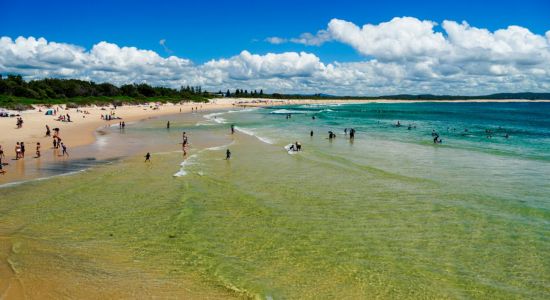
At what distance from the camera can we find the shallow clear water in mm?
9828

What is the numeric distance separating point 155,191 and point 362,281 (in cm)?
1179

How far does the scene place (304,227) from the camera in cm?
1369

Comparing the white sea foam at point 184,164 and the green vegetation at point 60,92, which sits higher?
the green vegetation at point 60,92

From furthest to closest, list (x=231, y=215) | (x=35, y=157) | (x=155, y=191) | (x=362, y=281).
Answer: (x=35, y=157)
(x=155, y=191)
(x=231, y=215)
(x=362, y=281)

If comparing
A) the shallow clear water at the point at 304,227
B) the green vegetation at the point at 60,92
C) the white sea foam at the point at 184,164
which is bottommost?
the shallow clear water at the point at 304,227

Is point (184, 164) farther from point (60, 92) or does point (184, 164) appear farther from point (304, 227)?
point (60, 92)

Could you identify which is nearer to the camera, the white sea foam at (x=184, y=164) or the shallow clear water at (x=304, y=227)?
the shallow clear water at (x=304, y=227)

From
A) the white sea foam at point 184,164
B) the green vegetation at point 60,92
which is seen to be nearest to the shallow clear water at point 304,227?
the white sea foam at point 184,164

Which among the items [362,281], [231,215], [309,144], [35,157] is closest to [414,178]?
[231,215]

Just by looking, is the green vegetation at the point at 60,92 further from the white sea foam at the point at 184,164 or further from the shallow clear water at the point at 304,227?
the shallow clear water at the point at 304,227

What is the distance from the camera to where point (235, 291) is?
29.9ft

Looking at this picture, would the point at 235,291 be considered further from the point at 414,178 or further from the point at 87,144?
the point at 87,144

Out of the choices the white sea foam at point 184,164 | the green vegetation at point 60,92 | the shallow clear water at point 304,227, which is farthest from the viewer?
the green vegetation at point 60,92

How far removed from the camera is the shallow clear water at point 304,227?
9.83 meters
